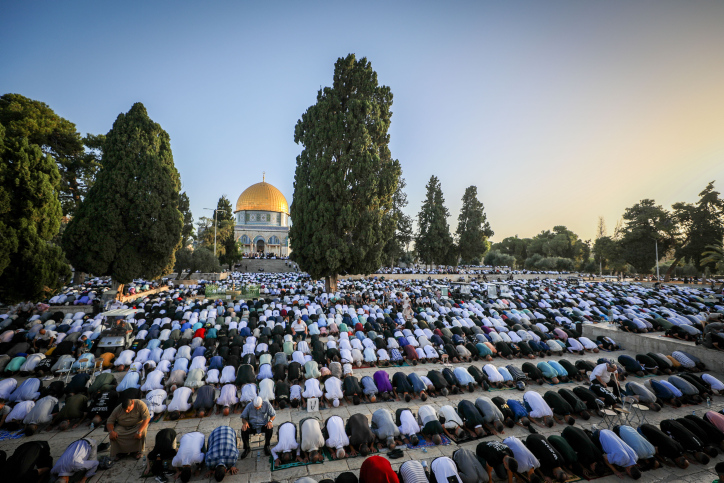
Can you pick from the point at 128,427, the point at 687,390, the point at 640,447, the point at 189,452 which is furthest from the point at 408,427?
the point at 687,390

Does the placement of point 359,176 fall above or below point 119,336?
above

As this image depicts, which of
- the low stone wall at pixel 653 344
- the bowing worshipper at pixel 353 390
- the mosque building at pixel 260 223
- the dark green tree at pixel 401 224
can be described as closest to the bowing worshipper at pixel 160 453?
the bowing worshipper at pixel 353 390

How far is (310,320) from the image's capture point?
1494 cm

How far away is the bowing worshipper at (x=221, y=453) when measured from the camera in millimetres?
5296

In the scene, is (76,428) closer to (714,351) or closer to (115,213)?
(115,213)

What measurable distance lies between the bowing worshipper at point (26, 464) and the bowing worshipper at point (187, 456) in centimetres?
191

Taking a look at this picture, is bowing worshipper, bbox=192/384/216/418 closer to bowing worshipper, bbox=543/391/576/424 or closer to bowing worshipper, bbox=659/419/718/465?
bowing worshipper, bbox=543/391/576/424

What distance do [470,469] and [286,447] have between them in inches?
127

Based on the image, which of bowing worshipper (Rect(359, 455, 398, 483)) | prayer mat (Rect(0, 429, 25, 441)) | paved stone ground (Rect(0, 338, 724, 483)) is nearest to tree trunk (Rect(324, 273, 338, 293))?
paved stone ground (Rect(0, 338, 724, 483))

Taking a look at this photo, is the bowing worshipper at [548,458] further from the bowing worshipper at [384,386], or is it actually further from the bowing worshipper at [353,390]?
the bowing worshipper at [353,390]

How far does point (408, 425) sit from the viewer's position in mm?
6359

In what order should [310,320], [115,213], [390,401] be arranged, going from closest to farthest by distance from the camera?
[390,401], [310,320], [115,213]

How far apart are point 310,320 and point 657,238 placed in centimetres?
4475

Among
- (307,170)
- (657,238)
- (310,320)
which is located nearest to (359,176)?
(307,170)
